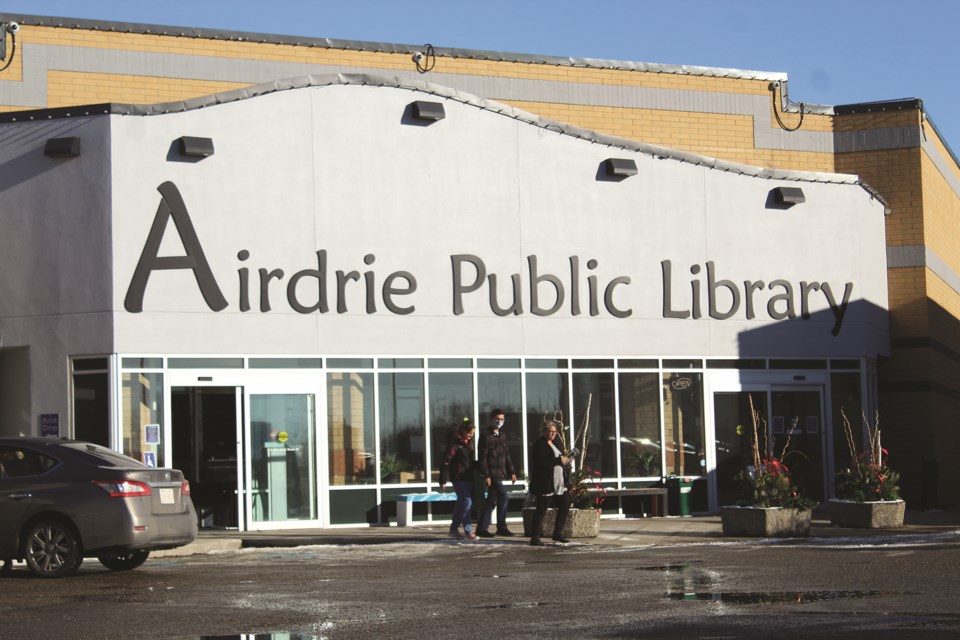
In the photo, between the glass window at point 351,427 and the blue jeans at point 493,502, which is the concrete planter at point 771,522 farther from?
the glass window at point 351,427

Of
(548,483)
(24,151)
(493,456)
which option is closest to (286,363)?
(493,456)

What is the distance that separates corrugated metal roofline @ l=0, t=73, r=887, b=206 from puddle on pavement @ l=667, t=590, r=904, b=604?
1453 centimetres

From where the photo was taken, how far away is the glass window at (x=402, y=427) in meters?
25.4

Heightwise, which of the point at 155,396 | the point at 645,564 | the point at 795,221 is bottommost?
the point at 645,564

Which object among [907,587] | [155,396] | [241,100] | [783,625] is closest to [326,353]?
[155,396]

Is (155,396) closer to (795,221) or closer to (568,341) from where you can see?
(568,341)

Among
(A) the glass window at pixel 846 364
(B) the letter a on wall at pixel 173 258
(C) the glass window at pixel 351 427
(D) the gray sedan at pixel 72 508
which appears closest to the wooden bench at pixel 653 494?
(C) the glass window at pixel 351 427

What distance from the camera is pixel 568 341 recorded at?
26.9 meters

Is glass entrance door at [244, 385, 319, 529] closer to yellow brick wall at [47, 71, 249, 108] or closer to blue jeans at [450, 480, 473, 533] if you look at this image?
blue jeans at [450, 480, 473, 533]

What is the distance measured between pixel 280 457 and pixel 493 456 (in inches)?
191

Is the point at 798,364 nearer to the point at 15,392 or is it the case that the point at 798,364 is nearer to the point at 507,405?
the point at 507,405

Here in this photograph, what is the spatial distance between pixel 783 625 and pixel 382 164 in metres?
16.5

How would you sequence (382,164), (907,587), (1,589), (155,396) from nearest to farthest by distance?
1. (907,587)
2. (1,589)
3. (155,396)
4. (382,164)

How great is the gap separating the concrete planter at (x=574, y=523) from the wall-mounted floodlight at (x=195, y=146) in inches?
330
